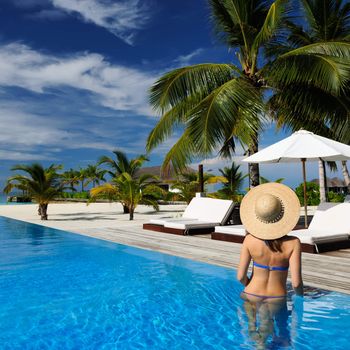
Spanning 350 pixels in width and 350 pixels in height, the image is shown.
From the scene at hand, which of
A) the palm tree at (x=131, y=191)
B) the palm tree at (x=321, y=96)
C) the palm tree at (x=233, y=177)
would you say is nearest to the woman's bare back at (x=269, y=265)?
the palm tree at (x=321, y=96)

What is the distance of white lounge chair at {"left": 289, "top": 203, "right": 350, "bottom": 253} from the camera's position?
293 inches

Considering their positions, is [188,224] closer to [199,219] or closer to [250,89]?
[199,219]

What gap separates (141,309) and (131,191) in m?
11.6

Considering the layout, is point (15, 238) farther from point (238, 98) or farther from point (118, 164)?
point (118, 164)

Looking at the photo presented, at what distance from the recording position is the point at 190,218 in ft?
38.4

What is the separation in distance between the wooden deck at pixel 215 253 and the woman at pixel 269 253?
75.8 inches

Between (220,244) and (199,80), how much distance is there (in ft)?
18.6

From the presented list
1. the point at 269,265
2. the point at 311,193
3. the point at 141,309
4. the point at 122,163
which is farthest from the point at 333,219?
the point at 311,193

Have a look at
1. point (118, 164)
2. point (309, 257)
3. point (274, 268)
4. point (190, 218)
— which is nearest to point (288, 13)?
point (190, 218)

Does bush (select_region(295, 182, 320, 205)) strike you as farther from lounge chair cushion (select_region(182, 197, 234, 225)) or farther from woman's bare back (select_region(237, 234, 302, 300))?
woman's bare back (select_region(237, 234, 302, 300))

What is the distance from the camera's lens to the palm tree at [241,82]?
10.3 meters

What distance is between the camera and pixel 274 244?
3.25 metres

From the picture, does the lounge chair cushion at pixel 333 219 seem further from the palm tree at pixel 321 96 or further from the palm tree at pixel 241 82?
the palm tree at pixel 321 96

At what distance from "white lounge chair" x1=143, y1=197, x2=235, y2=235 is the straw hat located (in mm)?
7313
